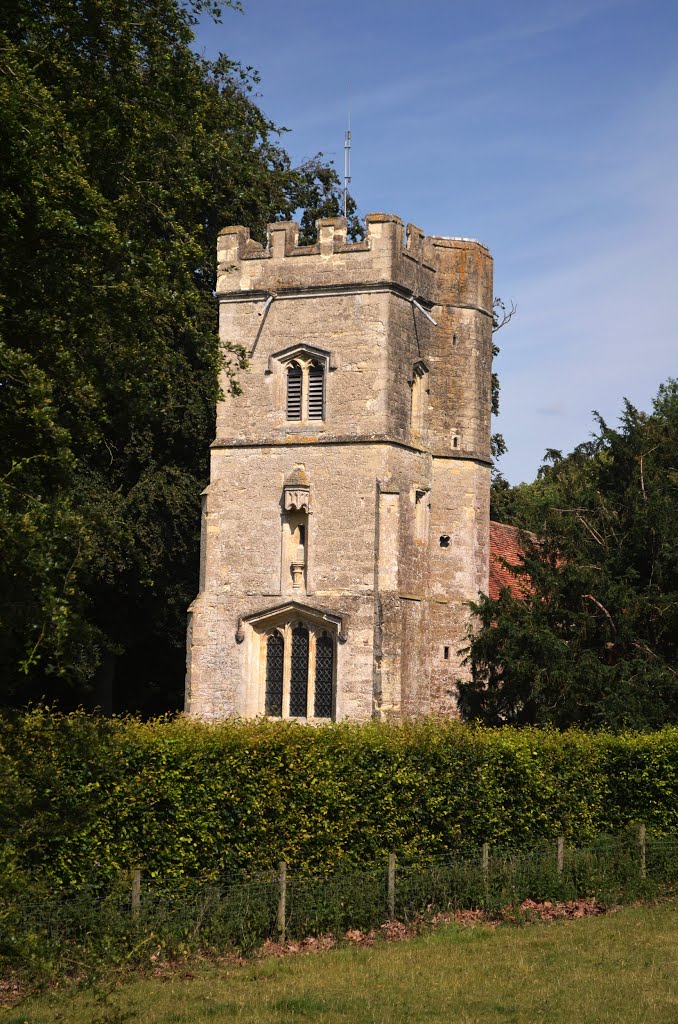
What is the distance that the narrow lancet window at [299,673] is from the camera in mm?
28578

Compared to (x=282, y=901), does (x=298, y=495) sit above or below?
above

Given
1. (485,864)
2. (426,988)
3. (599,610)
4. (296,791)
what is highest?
(599,610)

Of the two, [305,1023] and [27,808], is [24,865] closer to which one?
[27,808]

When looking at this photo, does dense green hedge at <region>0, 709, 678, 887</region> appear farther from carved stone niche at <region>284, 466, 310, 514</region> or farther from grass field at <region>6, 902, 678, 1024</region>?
carved stone niche at <region>284, 466, 310, 514</region>

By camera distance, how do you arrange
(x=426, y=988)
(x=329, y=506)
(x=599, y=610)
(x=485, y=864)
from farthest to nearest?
(x=329, y=506) < (x=599, y=610) < (x=485, y=864) < (x=426, y=988)

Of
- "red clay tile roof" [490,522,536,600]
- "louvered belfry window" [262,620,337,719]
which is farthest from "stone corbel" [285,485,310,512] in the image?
"red clay tile roof" [490,522,536,600]

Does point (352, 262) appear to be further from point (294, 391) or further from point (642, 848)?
point (642, 848)

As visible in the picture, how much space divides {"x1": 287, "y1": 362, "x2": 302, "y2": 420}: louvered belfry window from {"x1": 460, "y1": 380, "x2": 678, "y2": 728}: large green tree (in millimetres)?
5213

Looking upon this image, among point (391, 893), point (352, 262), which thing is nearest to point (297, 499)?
point (352, 262)

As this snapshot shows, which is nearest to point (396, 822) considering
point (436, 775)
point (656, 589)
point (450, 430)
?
point (436, 775)

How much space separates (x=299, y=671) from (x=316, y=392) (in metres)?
5.68

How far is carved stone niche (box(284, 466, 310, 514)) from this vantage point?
29.0 meters

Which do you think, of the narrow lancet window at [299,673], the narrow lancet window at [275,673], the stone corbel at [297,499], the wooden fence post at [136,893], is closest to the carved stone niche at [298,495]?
the stone corbel at [297,499]

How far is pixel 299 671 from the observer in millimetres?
28812
